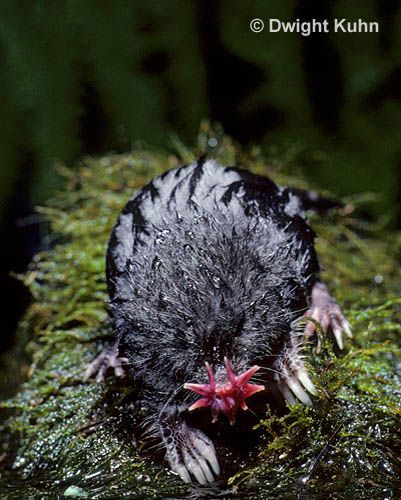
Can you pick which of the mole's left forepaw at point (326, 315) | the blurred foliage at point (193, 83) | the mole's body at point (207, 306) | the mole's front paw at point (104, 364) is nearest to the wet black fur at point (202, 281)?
the mole's body at point (207, 306)

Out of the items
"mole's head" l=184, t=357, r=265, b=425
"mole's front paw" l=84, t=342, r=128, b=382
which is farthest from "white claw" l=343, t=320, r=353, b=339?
"mole's front paw" l=84, t=342, r=128, b=382

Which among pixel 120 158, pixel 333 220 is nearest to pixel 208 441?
pixel 333 220

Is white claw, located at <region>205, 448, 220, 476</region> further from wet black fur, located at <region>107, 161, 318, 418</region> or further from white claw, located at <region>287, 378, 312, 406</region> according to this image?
white claw, located at <region>287, 378, 312, 406</region>

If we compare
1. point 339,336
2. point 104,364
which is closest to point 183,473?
point 104,364

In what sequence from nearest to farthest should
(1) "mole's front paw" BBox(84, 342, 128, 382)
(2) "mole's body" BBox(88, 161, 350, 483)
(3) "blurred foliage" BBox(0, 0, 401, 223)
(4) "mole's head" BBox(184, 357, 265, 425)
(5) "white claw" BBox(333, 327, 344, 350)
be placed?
(4) "mole's head" BBox(184, 357, 265, 425) < (2) "mole's body" BBox(88, 161, 350, 483) < (5) "white claw" BBox(333, 327, 344, 350) < (1) "mole's front paw" BBox(84, 342, 128, 382) < (3) "blurred foliage" BBox(0, 0, 401, 223)

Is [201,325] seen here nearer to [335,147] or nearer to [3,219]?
[335,147]
